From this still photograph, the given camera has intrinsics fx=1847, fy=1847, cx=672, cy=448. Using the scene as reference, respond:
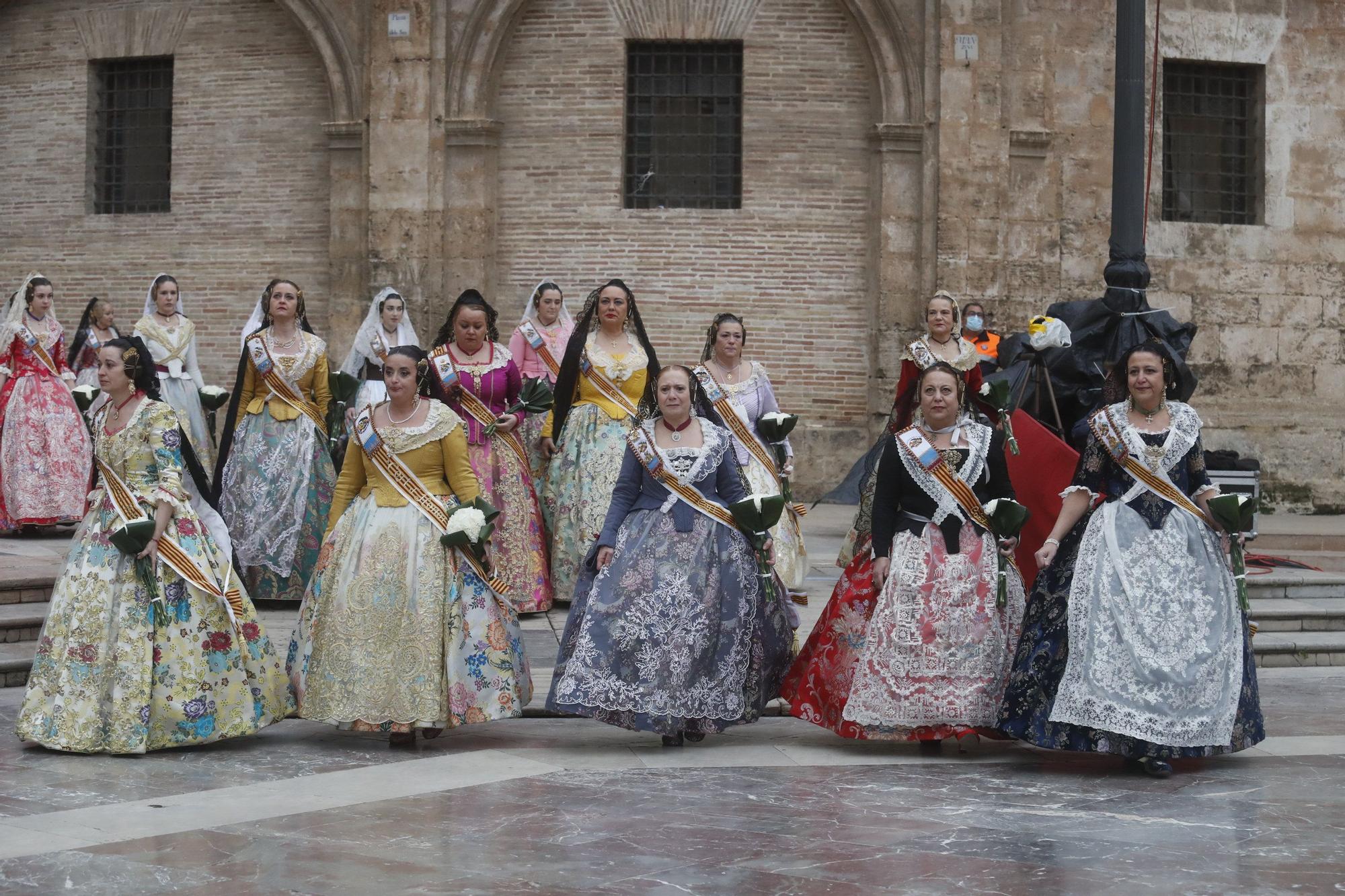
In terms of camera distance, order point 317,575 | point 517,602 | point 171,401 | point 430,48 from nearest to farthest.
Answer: point 317,575
point 517,602
point 171,401
point 430,48

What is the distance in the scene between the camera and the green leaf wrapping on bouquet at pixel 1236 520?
7070 millimetres

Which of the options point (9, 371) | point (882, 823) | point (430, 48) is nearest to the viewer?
point (882, 823)

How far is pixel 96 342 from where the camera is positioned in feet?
45.5

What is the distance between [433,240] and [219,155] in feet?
8.20

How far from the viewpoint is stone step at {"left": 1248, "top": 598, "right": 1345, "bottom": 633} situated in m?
10.6

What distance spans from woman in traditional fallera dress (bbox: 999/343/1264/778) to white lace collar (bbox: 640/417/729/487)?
1.36 meters

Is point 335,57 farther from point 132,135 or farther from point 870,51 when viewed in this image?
point 870,51

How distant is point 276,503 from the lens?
10.8 m

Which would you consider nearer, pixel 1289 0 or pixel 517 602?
pixel 517 602

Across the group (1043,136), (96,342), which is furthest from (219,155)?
(1043,136)

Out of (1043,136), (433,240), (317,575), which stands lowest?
(317,575)

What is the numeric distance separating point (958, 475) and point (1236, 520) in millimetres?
1077

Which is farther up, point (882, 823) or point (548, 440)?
point (548, 440)

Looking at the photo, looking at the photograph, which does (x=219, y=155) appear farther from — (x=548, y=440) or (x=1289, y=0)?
(x=1289, y=0)
